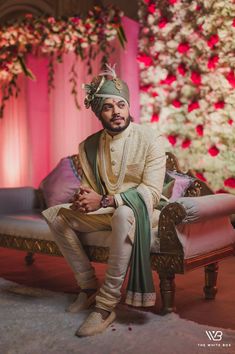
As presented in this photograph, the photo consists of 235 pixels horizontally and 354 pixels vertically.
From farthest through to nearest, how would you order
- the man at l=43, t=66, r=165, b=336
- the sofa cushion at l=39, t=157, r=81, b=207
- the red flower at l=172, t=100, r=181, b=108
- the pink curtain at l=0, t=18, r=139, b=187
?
1. the pink curtain at l=0, t=18, r=139, b=187
2. the red flower at l=172, t=100, r=181, b=108
3. the sofa cushion at l=39, t=157, r=81, b=207
4. the man at l=43, t=66, r=165, b=336

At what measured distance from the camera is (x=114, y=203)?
2.13 metres

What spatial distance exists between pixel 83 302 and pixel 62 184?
4.04 feet

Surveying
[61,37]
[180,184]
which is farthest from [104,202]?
[61,37]

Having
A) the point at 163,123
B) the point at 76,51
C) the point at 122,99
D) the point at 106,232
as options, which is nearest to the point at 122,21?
the point at 76,51

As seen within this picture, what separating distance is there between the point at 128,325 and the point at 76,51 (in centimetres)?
341

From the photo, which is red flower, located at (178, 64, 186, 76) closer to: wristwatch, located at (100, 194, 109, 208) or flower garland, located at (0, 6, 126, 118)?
flower garland, located at (0, 6, 126, 118)

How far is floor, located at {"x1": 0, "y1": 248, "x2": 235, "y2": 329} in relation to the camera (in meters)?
2.29

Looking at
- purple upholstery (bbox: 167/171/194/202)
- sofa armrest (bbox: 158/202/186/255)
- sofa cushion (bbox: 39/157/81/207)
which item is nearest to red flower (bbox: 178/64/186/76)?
sofa cushion (bbox: 39/157/81/207)

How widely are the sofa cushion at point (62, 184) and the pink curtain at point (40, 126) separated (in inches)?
61.3

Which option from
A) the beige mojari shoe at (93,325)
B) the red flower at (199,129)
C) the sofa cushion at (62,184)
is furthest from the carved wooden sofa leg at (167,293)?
the red flower at (199,129)

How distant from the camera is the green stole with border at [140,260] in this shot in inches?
81.7

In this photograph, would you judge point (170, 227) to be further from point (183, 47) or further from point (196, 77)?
point (183, 47)

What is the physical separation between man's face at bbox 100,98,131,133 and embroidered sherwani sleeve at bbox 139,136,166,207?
17cm

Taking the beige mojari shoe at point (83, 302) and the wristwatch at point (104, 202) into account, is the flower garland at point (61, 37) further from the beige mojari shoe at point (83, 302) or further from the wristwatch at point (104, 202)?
the beige mojari shoe at point (83, 302)
